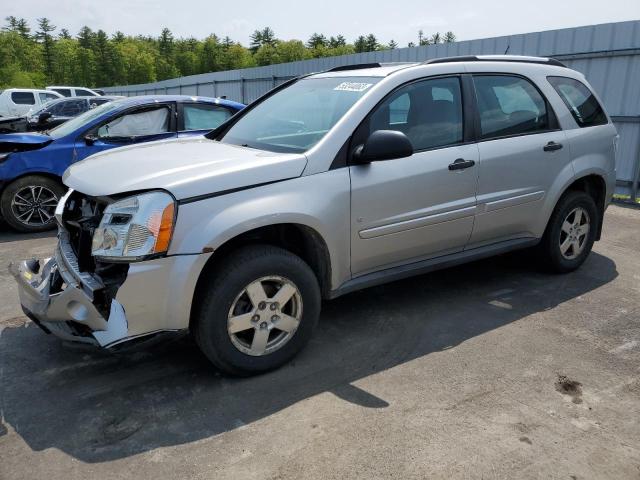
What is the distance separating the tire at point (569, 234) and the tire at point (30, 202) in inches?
217

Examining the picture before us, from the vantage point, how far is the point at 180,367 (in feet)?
10.8

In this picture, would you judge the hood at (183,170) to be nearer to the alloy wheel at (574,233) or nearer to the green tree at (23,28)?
the alloy wheel at (574,233)

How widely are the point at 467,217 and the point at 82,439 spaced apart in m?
2.86

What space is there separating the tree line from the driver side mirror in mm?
80405

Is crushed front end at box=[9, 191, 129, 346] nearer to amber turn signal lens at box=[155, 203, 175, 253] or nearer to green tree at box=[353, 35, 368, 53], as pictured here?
amber turn signal lens at box=[155, 203, 175, 253]

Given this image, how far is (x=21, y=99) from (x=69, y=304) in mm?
20797

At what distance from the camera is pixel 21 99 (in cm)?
2012

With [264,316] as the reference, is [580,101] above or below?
above

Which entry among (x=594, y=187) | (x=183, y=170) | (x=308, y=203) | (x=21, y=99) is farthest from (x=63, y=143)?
(x=21, y=99)

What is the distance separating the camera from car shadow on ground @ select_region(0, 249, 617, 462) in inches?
106

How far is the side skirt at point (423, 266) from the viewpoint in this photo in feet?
11.6

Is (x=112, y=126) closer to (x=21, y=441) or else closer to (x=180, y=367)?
(x=180, y=367)

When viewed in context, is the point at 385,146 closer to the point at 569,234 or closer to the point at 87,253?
the point at 87,253

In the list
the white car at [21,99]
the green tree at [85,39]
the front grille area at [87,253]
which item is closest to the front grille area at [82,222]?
the front grille area at [87,253]
